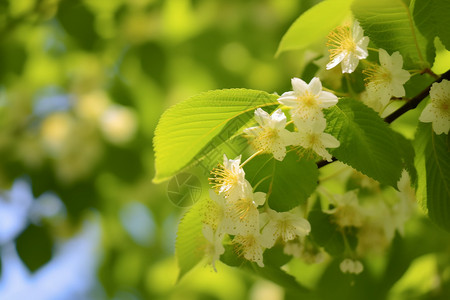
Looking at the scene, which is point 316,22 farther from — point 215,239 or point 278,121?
point 215,239

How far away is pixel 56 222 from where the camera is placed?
234 cm

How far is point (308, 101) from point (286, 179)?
0.12 meters

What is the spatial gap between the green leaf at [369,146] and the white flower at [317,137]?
0.01 metres

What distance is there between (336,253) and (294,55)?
1.76m

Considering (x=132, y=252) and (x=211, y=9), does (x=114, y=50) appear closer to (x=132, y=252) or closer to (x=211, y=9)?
(x=211, y=9)

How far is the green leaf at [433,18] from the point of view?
73cm

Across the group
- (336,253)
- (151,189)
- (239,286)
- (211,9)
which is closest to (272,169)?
(336,253)

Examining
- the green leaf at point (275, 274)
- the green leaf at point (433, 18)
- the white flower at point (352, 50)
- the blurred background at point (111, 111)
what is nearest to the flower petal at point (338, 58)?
the white flower at point (352, 50)

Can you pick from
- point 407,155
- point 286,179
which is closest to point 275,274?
point 286,179

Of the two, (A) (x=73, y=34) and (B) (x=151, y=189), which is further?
(B) (x=151, y=189)

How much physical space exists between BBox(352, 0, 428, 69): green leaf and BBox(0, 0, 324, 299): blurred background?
59.2 inches

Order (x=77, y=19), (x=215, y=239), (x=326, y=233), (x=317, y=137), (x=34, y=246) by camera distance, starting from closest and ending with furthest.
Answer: (x=317, y=137) < (x=215, y=239) < (x=326, y=233) < (x=34, y=246) < (x=77, y=19)

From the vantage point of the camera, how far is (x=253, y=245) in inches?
31.1

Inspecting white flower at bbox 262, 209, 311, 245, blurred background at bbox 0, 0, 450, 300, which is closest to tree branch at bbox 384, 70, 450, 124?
white flower at bbox 262, 209, 311, 245
